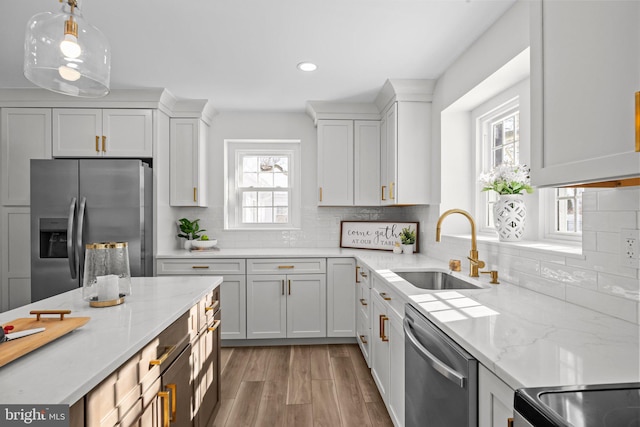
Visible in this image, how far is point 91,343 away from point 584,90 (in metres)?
1.61

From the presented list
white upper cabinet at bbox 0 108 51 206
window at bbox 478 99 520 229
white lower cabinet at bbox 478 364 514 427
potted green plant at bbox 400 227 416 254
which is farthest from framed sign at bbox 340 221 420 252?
white upper cabinet at bbox 0 108 51 206

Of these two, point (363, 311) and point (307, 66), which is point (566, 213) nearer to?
point (363, 311)

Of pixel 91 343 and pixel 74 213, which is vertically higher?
pixel 74 213

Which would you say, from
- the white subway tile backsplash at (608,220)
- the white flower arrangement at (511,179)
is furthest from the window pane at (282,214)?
the white subway tile backsplash at (608,220)

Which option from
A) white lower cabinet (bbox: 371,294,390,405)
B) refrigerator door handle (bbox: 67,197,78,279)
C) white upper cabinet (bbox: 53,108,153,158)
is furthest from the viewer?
white upper cabinet (bbox: 53,108,153,158)

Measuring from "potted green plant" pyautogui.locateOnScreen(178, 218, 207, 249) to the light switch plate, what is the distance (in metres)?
3.46

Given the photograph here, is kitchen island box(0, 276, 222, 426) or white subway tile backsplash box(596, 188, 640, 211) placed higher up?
white subway tile backsplash box(596, 188, 640, 211)

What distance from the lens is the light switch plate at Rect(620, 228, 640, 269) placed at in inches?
49.4

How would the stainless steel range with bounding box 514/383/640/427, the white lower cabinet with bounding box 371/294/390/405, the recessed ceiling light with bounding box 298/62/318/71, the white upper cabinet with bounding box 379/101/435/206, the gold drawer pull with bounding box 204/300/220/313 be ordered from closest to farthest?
the stainless steel range with bounding box 514/383/640/427, the gold drawer pull with bounding box 204/300/220/313, the white lower cabinet with bounding box 371/294/390/405, the recessed ceiling light with bounding box 298/62/318/71, the white upper cabinet with bounding box 379/101/435/206

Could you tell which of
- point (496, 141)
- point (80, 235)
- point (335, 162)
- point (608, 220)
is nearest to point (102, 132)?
point (80, 235)

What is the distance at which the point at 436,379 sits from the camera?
131 cm

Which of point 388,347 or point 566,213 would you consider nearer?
point 566,213

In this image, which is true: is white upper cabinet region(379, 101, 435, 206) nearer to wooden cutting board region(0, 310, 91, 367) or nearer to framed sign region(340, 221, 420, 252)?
framed sign region(340, 221, 420, 252)

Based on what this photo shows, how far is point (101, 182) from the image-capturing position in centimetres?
302
